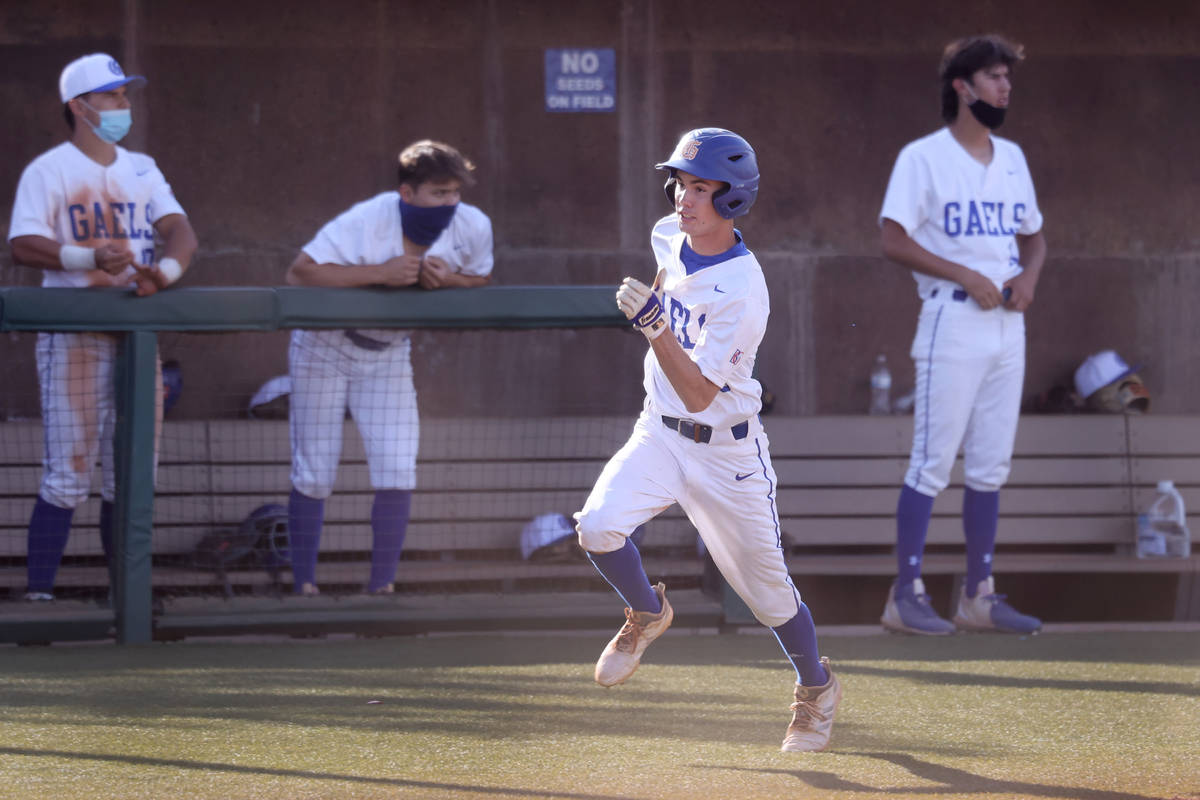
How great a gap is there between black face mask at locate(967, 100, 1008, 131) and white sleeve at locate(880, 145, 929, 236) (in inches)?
10.5

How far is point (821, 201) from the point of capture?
7.25m

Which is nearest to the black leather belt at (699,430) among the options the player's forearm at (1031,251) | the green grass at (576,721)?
the green grass at (576,721)

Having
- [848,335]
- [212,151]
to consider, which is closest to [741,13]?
[848,335]

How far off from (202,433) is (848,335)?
10.4ft

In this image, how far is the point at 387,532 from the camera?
17.4ft

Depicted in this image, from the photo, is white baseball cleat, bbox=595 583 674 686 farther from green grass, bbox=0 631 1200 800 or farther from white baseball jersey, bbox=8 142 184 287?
white baseball jersey, bbox=8 142 184 287

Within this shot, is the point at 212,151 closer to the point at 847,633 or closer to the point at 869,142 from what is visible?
the point at 869,142

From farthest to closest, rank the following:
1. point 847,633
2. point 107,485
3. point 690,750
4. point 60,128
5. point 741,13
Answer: point 741,13, point 60,128, point 847,633, point 107,485, point 690,750

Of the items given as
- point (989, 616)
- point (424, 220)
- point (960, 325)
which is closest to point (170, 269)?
point (424, 220)

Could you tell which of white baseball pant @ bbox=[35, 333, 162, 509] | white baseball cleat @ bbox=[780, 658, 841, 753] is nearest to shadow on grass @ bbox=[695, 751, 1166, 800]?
white baseball cleat @ bbox=[780, 658, 841, 753]

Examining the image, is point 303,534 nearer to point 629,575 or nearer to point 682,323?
point 629,575

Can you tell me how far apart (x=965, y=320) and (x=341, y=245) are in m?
2.27

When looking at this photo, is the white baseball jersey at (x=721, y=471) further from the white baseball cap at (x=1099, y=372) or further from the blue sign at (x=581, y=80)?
the white baseball cap at (x=1099, y=372)

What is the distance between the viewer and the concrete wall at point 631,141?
22.4 ft
